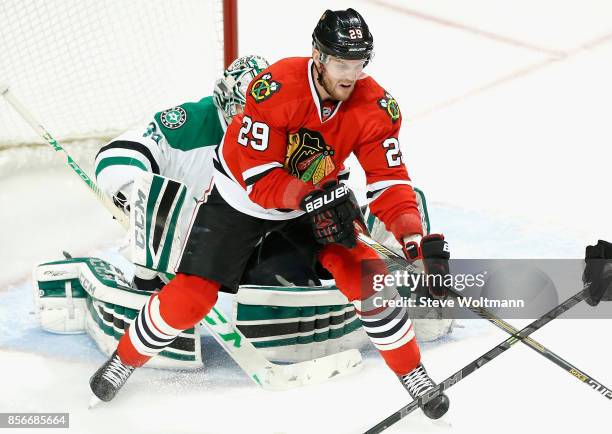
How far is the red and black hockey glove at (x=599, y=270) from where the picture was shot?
7.17 ft

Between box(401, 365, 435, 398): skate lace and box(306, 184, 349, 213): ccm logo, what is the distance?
502mm

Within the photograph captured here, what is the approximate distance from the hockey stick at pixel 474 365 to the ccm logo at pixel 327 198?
1.65ft

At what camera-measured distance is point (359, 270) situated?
2.45 m

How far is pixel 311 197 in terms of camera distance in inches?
89.2

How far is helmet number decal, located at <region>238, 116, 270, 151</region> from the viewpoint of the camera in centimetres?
236

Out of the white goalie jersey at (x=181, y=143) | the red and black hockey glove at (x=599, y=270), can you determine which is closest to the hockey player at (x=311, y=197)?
the red and black hockey glove at (x=599, y=270)

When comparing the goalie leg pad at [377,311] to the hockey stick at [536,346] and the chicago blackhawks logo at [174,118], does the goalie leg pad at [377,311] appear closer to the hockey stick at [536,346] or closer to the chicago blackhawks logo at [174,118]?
the hockey stick at [536,346]

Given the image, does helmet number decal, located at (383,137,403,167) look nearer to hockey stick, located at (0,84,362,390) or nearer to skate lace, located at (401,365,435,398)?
skate lace, located at (401,365,435,398)

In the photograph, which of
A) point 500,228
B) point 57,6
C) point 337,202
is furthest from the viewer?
point 57,6

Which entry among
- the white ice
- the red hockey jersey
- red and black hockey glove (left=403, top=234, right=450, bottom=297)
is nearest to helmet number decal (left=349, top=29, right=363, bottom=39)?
the red hockey jersey

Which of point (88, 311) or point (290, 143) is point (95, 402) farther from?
point (290, 143)

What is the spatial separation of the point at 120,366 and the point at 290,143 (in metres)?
0.73

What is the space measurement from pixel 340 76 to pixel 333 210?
1.03 feet

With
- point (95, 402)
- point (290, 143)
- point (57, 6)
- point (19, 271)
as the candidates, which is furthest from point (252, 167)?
point (57, 6)
